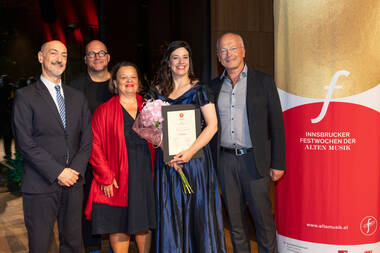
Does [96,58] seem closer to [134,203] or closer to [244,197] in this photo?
[134,203]

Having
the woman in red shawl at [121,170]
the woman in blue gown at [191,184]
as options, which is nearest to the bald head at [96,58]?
the woman in red shawl at [121,170]

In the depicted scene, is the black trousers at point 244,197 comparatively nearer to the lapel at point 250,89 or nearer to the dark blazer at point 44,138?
the lapel at point 250,89

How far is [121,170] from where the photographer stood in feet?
9.29

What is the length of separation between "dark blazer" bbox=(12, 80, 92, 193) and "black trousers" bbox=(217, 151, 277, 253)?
110cm

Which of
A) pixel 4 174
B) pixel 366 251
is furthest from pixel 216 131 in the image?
pixel 4 174

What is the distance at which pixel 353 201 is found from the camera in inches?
108

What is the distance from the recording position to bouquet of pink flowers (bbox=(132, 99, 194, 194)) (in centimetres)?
256

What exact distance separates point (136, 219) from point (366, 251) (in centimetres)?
178

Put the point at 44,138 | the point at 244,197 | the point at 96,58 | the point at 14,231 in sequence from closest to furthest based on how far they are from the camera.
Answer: the point at 44,138 → the point at 244,197 → the point at 96,58 → the point at 14,231

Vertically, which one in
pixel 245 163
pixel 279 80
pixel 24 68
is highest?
pixel 24 68

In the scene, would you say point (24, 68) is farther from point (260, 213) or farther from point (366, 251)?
point (366, 251)

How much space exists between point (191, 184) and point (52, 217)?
3.37 feet

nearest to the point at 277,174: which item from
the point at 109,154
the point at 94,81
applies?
the point at 109,154

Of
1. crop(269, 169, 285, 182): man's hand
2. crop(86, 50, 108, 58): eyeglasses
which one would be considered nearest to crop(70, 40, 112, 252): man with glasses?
crop(86, 50, 108, 58): eyeglasses
